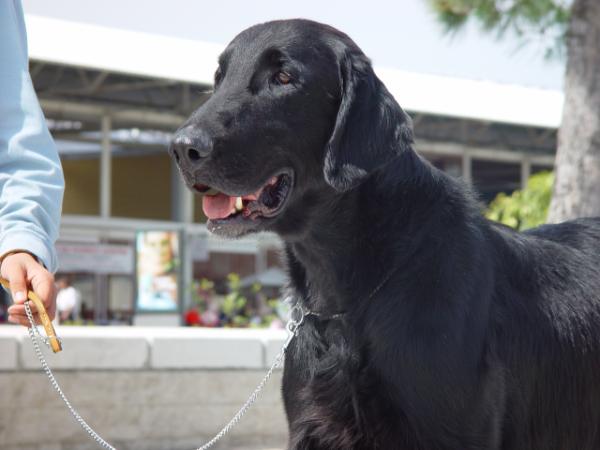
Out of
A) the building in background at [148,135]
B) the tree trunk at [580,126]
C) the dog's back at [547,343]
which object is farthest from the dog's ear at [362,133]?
the building in background at [148,135]

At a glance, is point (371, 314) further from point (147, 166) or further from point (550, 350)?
point (147, 166)

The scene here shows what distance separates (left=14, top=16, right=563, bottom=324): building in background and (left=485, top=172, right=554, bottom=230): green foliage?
19.4 feet

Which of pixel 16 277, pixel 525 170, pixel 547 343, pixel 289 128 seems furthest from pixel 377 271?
pixel 525 170

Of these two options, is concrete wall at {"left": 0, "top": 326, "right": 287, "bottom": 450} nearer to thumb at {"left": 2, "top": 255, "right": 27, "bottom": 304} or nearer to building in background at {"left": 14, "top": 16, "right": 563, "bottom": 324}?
thumb at {"left": 2, "top": 255, "right": 27, "bottom": 304}

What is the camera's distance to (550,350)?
10.9 feet

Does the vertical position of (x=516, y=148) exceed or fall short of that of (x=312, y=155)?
it exceeds it

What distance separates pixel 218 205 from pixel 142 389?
4990 mm

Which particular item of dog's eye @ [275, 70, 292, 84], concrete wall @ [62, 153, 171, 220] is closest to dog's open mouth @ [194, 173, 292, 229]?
dog's eye @ [275, 70, 292, 84]


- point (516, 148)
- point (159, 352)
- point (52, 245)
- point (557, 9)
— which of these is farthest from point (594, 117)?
point (516, 148)

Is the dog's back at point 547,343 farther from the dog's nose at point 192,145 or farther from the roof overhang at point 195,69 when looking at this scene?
the roof overhang at point 195,69

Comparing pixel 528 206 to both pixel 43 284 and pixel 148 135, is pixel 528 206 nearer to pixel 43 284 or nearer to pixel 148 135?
pixel 43 284

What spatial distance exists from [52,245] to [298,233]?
128 centimetres

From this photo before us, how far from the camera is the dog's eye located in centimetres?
317

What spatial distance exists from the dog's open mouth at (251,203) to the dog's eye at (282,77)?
288 mm
